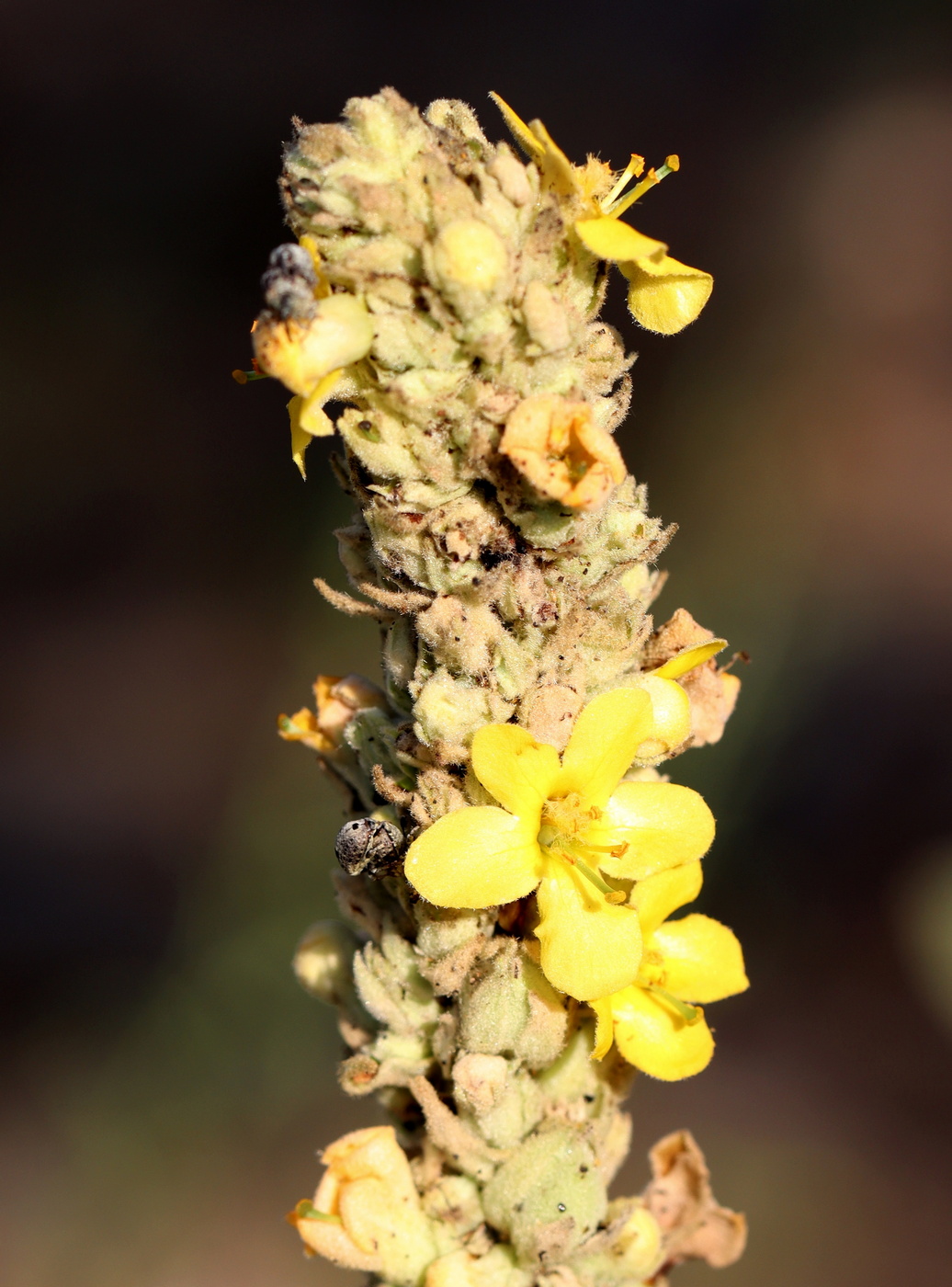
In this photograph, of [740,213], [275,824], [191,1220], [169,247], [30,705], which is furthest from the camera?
[740,213]

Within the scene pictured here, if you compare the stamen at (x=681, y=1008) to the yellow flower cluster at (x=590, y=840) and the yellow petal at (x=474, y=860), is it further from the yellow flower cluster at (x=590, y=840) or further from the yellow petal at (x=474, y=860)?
the yellow petal at (x=474, y=860)

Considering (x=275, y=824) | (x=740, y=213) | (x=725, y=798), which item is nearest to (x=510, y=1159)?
(x=725, y=798)

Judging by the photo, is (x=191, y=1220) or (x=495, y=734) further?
(x=191, y=1220)

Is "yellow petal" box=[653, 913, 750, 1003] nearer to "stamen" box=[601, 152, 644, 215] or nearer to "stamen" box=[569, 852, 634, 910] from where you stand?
"stamen" box=[569, 852, 634, 910]

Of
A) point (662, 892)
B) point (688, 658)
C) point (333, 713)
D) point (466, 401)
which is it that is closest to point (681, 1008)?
point (662, 892)

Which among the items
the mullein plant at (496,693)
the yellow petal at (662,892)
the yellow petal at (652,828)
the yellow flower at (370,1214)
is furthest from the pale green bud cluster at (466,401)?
the yellow flower at (370,1214)

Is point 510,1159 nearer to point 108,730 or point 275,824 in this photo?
point 275,824

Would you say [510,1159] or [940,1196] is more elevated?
[510,1159]
